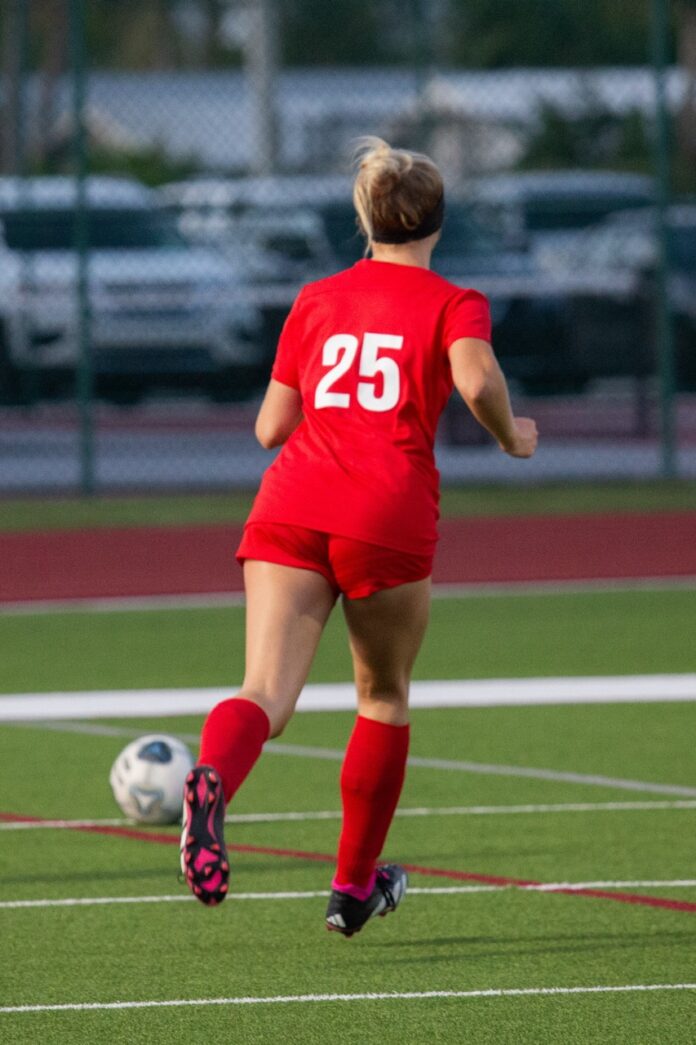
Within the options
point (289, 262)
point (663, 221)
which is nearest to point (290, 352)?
point (663, 221)

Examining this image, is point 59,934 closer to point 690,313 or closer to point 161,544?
point 161,544

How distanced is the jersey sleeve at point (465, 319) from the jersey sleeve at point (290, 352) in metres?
0.38

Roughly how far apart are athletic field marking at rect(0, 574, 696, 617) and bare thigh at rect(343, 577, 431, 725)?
7.25 metres

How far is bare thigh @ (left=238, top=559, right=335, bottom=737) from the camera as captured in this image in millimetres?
5180

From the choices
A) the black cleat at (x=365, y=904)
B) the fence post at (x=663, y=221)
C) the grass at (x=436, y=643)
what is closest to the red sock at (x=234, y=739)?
the black cleat at (x=365, y=904)

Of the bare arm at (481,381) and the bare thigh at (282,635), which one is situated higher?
the bare arm at (481,381)

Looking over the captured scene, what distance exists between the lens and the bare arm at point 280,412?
5.43 m

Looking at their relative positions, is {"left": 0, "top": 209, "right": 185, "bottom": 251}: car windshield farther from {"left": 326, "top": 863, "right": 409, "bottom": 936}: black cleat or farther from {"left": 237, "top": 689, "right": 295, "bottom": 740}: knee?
{"left": 237, "top": 689, "right": 295, "bottom": 740}: knee

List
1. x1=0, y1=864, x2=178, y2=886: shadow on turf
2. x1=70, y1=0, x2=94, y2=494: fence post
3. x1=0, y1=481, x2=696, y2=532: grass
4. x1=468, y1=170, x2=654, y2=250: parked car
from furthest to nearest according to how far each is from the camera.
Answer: x1=468, y1=170, x2=654, y2=250: parked car
x1=70, y1=0, x2=94, y2=494: fence post
x1=0, y1=481, x2=696, y2=532: grass
x1=0, y1=864, x2=178, y2=886: shadow on turf

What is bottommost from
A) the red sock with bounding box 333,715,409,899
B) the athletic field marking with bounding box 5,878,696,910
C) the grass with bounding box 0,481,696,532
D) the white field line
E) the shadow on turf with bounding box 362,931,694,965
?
the grass with bounding box 0,481,696,532

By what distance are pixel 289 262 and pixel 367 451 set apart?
15.6 m

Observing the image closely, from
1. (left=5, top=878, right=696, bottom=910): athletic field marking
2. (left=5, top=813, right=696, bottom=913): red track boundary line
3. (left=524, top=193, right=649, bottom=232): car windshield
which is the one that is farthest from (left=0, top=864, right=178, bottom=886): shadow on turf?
(left=524, top=193, right=649, bottom=232): car windshield

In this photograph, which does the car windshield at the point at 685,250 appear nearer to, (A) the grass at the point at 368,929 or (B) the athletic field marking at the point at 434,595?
(B) the athletic field marking at the point at 434,595

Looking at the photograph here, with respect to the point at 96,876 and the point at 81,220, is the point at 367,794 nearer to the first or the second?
the point at 96,876
